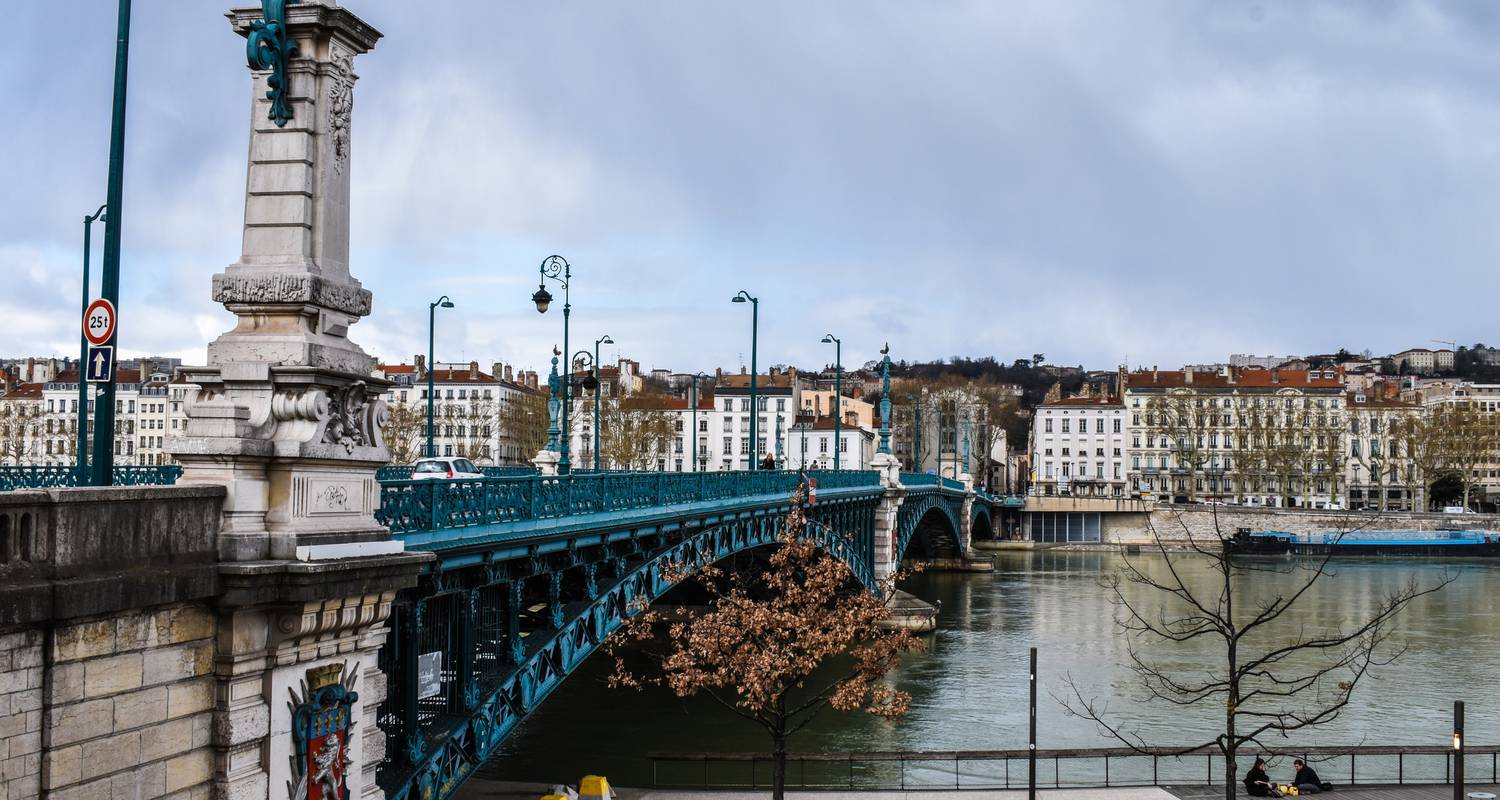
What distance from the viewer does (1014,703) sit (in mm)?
35656

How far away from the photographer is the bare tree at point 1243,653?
58.3ft

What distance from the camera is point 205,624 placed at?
1055cm

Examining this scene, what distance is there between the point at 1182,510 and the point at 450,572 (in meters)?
86.4

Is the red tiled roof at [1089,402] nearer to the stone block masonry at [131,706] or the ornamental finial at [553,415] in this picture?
the ornamental finial at [553,415]

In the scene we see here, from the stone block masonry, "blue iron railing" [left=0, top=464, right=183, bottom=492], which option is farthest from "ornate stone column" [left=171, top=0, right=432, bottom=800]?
"blue iron railing" [left=0, top=464, right=183, bottom=492]

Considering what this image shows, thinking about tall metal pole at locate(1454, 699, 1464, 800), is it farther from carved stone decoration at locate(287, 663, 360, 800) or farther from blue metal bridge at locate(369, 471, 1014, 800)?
carved stone decoration at locate(287, 663, 360, 800)

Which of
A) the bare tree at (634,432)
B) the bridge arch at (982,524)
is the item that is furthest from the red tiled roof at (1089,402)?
the bare tree at (634,432)

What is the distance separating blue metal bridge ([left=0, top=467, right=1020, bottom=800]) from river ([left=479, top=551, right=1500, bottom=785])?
14.5 ft

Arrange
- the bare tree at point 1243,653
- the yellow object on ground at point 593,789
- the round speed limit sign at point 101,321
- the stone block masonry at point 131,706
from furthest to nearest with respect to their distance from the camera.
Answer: the yellow object on ground at point 593,789
the bare tree at point 1243,653
the round speed limit sign at point 101,321
the stone block masonry at point 131,706

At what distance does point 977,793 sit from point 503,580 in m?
9.42

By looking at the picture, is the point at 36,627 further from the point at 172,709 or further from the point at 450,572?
the point at 450,572

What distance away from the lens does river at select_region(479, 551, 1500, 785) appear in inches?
1186

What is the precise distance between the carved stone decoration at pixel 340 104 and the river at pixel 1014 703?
1700cm

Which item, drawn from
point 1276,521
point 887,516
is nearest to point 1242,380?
point 1276,521
